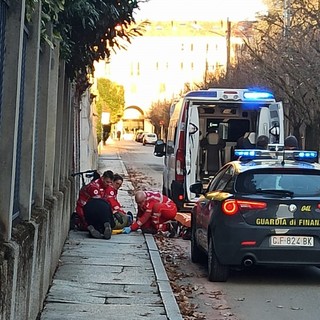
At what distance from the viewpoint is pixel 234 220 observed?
977 cm

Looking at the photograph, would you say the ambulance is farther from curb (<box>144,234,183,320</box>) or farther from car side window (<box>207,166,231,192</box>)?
car side window (<box>207,166,231,192</box>)

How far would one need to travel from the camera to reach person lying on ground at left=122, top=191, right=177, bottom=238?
Result: 14.3 meters

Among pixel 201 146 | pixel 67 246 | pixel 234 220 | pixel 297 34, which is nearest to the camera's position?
pixel 234 220

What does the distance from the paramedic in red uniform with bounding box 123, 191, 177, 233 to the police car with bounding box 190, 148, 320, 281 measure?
414cm

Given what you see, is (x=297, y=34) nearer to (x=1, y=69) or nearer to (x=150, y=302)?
(x=150, y=302)

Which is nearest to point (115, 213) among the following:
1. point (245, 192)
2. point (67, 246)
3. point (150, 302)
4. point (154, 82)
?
point (67, 246)

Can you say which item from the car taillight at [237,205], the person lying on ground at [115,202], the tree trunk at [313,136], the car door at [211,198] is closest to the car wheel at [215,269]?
the car door at [211,198]

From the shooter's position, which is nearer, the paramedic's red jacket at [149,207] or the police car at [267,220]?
the police car at [267,220]

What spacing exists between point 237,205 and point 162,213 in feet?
15.3

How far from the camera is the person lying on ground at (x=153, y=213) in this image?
1431 cm

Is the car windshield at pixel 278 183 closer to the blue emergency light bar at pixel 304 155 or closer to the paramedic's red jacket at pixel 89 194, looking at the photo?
the blue emergency light bar at pixel 304 155

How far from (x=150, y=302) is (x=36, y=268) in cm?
182

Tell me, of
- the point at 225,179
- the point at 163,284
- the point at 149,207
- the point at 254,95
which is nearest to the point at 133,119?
the point at 254,95

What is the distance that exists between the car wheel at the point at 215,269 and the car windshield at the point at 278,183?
0.81m
